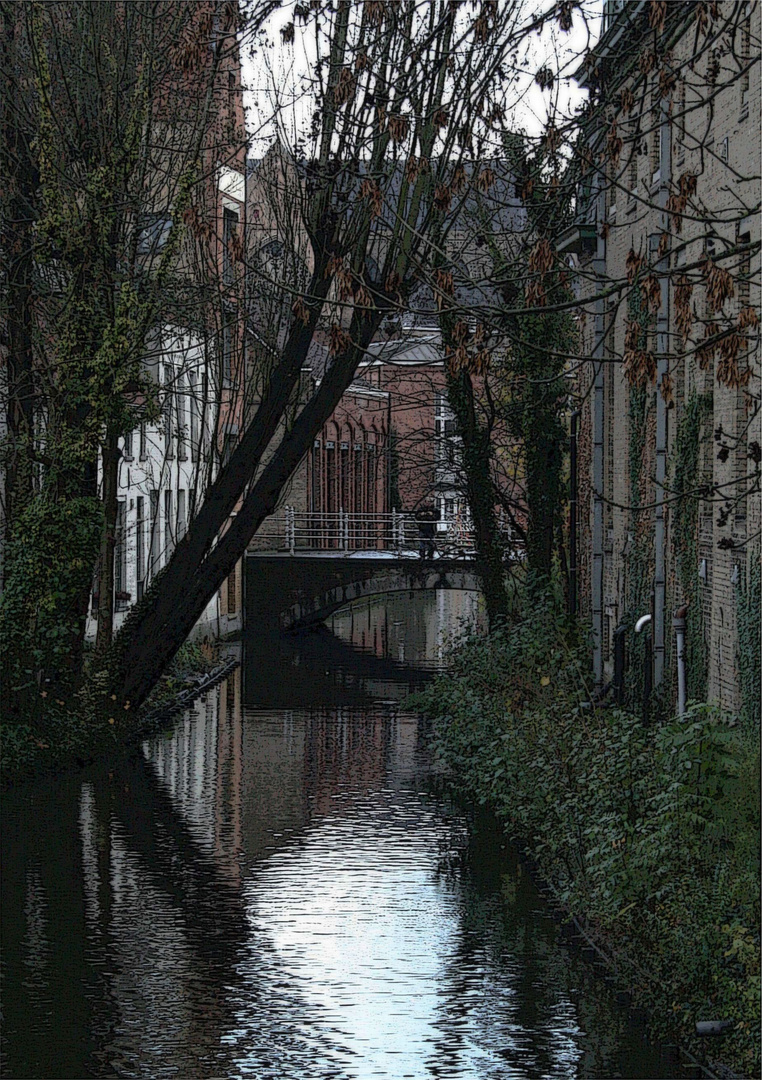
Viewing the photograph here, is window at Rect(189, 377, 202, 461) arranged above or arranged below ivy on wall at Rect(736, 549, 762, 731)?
above

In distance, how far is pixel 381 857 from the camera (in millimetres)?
15523

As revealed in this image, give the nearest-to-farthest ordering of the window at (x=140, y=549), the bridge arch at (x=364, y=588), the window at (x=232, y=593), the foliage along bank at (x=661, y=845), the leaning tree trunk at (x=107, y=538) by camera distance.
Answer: the foliage along bank at (x=661, y=845), the leaning tree trunk at (x=107, y=538), the window at (x=140, y=549), the window at (x=232, y=593), the bridge arch at (x=364, y=588)

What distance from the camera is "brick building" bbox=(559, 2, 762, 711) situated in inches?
413

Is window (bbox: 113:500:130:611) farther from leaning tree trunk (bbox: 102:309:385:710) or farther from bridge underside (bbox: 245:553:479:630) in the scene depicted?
bridge underside (bbox: 245:553:479:630)

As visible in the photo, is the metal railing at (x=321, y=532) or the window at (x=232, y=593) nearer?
the window at (x=232, y=593)

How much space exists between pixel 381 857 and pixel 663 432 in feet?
21.8

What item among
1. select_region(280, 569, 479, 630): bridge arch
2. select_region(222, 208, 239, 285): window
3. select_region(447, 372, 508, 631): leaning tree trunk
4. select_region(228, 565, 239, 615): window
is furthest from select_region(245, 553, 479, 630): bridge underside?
select_region(447, 372, 508, 631): leaning tree trunk

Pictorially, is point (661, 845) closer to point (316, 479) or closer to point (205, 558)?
point (205, 558)

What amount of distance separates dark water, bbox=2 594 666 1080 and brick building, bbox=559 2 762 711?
122 inches

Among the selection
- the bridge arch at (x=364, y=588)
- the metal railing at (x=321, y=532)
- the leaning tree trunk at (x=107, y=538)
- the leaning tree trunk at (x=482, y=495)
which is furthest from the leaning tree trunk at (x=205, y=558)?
the metal railing at (x=321, y=532)

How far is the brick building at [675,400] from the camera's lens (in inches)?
413

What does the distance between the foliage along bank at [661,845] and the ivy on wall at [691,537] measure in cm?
305

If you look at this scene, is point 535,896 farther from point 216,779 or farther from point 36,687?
point 36,687

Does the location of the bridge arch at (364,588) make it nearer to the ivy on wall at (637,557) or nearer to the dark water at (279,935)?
the ivy on wall at (637,557)
